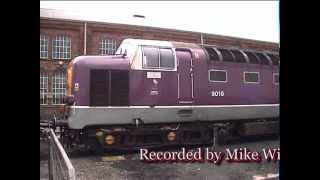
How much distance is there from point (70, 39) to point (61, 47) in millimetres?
116

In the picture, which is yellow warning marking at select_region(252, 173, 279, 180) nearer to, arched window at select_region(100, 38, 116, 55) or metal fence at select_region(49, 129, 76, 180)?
metal fence at select_region(49, 129, 76, 180)

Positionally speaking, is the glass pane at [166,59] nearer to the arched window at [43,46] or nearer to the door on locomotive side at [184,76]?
the door on locomotive side at [184,76]

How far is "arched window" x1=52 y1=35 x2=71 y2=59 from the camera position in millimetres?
3609

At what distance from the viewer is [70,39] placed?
3.76m

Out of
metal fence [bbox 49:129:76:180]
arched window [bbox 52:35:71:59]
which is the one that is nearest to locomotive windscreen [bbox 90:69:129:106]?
metal fence [bbox 49:129:76:180]

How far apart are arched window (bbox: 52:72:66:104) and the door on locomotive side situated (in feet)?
4.84

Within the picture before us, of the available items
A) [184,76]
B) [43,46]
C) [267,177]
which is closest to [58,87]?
[43,46]

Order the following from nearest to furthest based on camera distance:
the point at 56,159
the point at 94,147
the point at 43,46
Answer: the point at 43,46
the point at 56,159
the point at 94,147

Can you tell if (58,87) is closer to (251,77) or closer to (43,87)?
(43,87)

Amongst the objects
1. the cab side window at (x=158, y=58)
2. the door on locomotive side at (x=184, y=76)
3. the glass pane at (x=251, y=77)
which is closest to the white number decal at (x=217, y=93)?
the door on locomotive side at (x=184, y=76)
